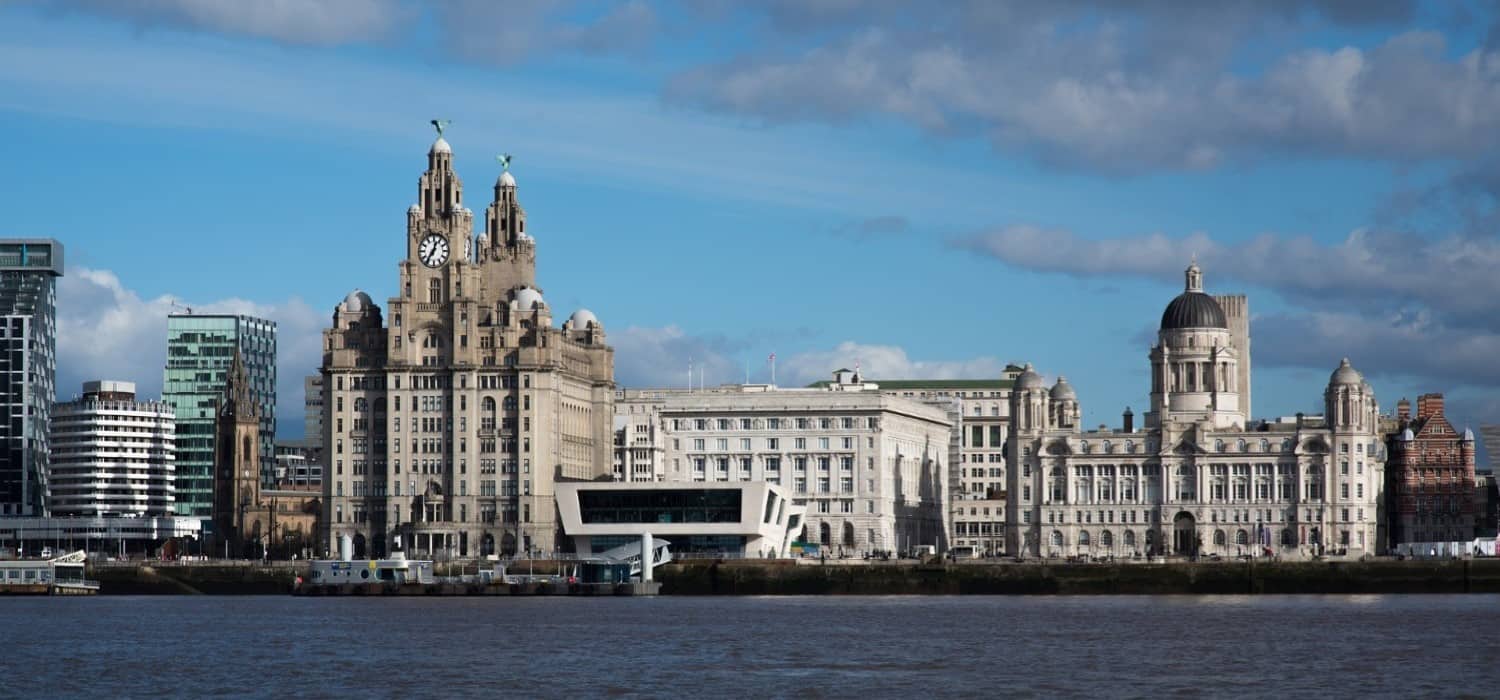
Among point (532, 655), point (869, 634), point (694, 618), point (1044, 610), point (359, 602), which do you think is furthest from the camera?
point (359, 602)

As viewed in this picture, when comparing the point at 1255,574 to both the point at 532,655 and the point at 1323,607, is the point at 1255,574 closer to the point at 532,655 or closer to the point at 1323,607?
the point at 1323,607

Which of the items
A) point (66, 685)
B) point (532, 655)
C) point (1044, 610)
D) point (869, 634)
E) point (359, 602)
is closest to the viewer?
point (66, 685)

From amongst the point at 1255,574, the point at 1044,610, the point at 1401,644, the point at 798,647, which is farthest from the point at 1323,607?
the point at 798,647

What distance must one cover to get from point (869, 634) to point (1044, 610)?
34.7m

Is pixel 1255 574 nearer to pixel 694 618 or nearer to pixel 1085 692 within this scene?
pixel 694 618

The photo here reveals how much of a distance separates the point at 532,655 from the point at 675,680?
16.2 m

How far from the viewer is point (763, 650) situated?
11631 cm

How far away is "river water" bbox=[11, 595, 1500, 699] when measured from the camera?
95688mm

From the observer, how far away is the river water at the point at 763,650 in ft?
314

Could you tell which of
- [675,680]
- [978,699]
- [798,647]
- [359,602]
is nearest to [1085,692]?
[978,699]

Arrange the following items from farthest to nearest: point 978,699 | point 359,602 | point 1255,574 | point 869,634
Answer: point 1255,574
point 359,602
point 869,634
point 978,699

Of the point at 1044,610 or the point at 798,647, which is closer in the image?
the point at 798,647

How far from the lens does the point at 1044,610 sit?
532ft

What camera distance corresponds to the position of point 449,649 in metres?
118
